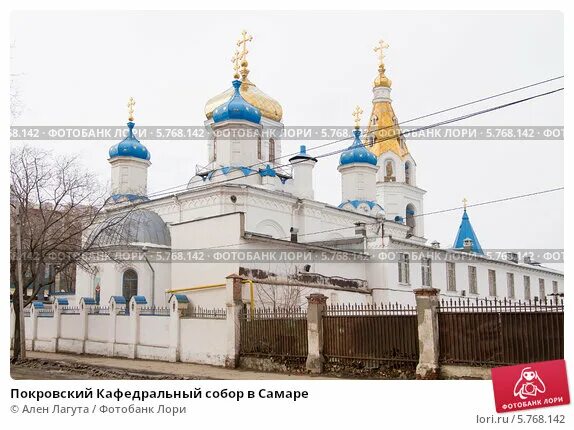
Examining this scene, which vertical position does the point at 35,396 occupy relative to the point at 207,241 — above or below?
below

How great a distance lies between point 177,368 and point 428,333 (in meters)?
7.14

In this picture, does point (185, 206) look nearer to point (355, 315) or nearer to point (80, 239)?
point (80, 239)

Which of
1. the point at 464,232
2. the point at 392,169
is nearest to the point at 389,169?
the point at 392,169

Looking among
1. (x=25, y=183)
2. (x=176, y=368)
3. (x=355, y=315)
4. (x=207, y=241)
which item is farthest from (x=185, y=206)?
(x=355, y=315)

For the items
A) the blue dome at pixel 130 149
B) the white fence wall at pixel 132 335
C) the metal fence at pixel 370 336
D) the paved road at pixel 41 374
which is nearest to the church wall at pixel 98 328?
the white fence wall at pixel 132 335

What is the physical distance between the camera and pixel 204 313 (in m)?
19.8

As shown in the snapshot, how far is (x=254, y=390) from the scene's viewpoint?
10.5 meters

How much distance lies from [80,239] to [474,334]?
1372 cm

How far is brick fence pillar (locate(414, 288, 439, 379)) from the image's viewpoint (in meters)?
13.9

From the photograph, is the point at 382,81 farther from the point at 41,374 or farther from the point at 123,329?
the point at 41,374

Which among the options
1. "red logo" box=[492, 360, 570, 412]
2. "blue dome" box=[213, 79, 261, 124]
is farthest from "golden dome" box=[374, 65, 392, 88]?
"red logo" box=[492, 360, 570, 412]

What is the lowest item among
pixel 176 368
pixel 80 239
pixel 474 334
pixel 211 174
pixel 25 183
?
pixel 176 368

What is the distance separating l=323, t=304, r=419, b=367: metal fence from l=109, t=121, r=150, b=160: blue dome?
21148 millimetres

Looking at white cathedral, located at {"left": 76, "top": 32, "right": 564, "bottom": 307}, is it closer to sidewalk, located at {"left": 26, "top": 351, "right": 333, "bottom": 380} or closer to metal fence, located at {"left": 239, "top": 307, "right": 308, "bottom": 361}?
metal fence, located at {"left": 239, "top": 307, "right": 308, "bottom": 361}
